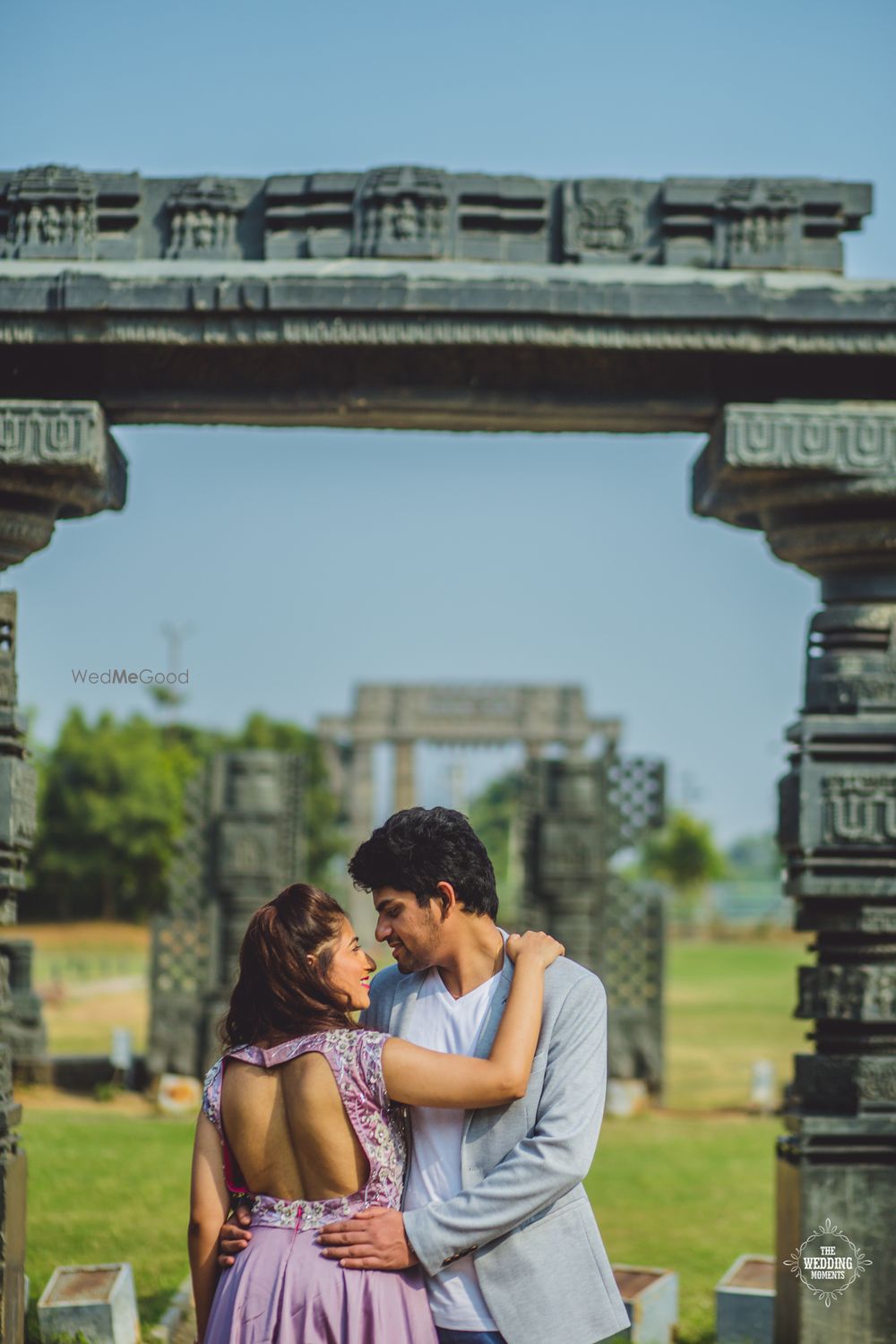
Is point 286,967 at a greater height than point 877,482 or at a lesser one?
lesser

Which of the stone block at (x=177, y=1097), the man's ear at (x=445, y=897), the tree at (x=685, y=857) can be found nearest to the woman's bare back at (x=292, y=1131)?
the man's ear at (x=445, y=897)

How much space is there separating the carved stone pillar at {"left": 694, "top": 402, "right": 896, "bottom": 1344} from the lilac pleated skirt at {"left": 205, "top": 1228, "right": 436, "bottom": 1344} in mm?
2031

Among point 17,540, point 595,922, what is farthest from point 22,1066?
point 17,540

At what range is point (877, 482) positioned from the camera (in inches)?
172

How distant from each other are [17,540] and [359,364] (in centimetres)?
120

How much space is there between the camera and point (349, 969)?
9.00 feet

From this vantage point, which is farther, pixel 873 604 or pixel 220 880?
pixel 220 880

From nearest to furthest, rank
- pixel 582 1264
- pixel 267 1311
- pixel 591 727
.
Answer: pixel 267 1311 < pixel 582 1264 < pixel 591 727

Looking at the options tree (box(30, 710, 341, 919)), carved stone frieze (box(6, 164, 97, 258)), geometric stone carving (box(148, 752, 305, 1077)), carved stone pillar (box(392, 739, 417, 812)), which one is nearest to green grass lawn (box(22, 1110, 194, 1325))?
geometric stone carving (box(148, 752, 305, 1077))

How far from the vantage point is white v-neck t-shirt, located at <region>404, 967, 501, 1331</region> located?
9.12ft

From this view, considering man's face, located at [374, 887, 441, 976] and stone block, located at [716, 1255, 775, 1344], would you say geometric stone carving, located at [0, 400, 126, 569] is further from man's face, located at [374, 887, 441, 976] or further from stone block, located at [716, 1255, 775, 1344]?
stone block, located at [716, 1255, 775, 1344]

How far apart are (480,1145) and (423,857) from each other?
56 cm

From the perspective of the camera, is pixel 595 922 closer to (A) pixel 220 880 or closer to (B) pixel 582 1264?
(A) pixel 220 880

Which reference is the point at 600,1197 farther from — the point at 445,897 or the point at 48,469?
the point at 445,897
